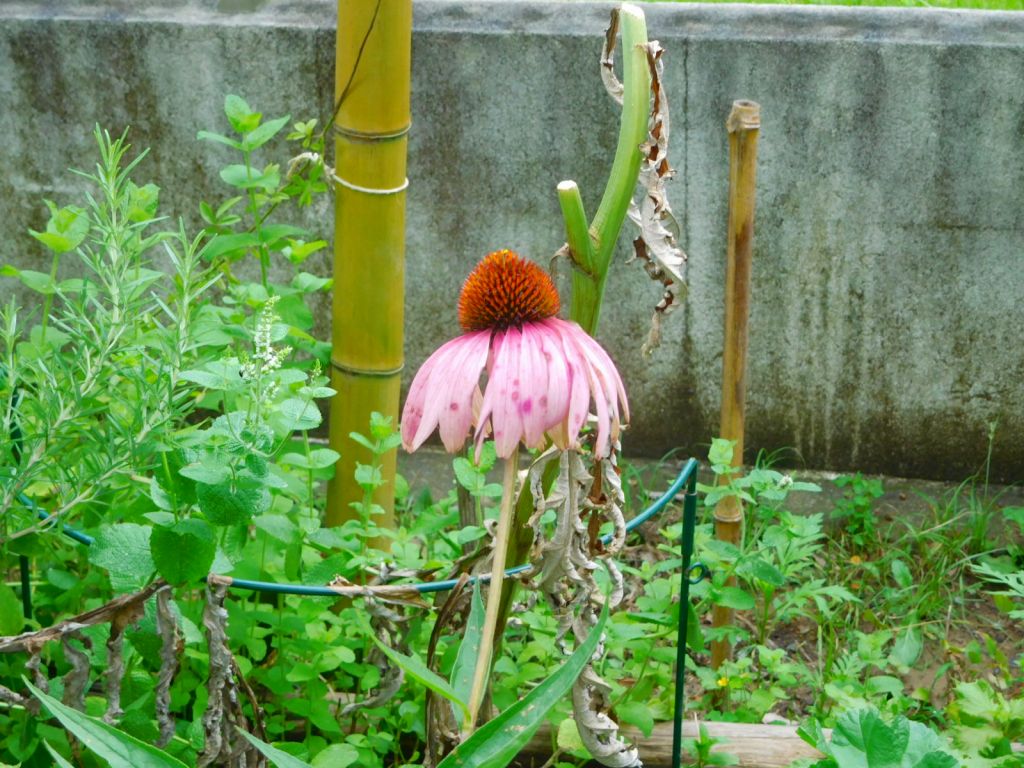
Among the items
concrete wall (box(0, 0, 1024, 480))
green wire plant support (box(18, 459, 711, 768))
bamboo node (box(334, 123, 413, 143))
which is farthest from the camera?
concrete wall (box(0, 0, 1024, 480))

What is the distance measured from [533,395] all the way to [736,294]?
126 centimetres

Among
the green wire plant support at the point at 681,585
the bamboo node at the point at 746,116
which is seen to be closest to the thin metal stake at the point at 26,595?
the green wire plant support at the point at 681,585

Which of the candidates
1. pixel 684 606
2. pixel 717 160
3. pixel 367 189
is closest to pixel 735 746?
pixel 684 606

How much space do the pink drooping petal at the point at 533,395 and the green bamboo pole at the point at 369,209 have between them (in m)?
0.83

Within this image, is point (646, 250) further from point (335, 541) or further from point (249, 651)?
point (249, 651)

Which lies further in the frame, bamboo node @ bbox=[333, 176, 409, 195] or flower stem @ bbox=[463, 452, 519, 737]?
bamboo node @ bbox=[333, 176, 409, 195]

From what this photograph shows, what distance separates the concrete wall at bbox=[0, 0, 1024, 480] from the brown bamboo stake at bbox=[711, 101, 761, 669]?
542mm

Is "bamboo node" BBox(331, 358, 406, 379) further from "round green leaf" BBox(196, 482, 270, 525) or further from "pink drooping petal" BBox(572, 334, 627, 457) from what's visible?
"pink drooping petal" BBox(572, 334, 627, 457)

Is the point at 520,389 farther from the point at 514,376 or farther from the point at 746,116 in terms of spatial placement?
the point at 746,116

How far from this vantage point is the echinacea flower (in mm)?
1240

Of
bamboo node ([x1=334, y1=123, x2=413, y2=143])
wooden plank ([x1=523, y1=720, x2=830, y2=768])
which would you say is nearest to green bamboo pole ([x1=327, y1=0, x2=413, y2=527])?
bamboo node ([x1=334, y1=123, x2=413, y2=143])

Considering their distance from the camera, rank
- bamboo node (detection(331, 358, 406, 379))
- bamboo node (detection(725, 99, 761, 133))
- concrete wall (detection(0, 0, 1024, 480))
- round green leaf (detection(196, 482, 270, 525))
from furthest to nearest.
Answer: concrete wall (detection(0, 0, 1024, 480)), bamboo node (detection(725, 99, 761, 133)), bamboo node (detection(331, 358, 406, 379)), round green leaf (detection(196, 482, 270, 525))

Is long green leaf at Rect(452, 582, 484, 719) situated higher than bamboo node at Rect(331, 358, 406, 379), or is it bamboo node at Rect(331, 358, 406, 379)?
bamboo node at Rect(331, 358, 406, 379)

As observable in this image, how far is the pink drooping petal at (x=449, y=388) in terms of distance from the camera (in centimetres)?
129
